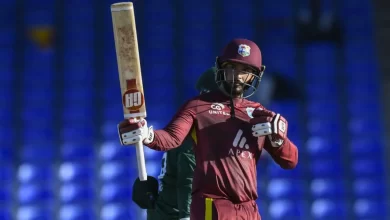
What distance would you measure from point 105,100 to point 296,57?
6.23ft

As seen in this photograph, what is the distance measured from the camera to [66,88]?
7.89m

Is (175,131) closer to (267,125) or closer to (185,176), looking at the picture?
(267,125)

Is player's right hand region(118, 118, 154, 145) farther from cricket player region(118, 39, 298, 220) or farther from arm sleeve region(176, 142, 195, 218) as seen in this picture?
arm sleeve region(176, 142, 195, 218)

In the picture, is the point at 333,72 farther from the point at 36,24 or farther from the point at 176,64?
the point at 36,24

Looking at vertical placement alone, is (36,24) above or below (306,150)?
above

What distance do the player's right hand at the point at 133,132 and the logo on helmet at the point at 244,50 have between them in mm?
546

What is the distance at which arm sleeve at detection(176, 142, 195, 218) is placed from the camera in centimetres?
382

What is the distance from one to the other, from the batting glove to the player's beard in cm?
18

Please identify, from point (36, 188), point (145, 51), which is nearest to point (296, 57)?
point (145, 51)

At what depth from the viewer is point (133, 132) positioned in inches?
119

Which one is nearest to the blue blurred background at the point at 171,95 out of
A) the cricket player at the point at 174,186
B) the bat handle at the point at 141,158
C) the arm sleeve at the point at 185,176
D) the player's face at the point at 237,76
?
the cricket player at the point at 174,186

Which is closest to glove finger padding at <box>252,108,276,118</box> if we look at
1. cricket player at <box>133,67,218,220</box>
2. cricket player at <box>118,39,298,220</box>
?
cricket player at <box>118,39,298,220</box>

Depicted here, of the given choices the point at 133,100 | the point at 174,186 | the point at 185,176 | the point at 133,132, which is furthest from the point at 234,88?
the point at 174,186

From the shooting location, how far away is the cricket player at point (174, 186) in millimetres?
3840
